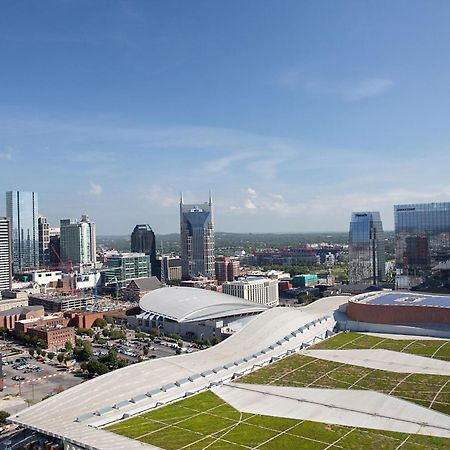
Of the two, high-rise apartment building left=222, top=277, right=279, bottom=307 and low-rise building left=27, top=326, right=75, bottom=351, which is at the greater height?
high-rise apartment building left=222, top=277, right=279, bottom=307

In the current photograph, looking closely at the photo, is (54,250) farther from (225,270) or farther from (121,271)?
(225,270)

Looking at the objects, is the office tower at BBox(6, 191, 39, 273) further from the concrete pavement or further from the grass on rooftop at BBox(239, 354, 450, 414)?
the concrete pavement

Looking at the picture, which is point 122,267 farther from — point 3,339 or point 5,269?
point 3,339

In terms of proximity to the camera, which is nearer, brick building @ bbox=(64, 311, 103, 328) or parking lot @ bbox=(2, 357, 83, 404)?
parking lot @ bbox=(2, 357, 83, 404)

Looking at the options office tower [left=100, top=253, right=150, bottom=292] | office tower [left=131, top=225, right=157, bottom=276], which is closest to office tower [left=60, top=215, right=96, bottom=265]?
office tower [left=131, top=225, right=157, bottom=276]

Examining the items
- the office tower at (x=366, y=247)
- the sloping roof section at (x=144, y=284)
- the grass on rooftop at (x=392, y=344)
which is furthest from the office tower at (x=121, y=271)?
the grass on rooftop at (x=392, y=344)
